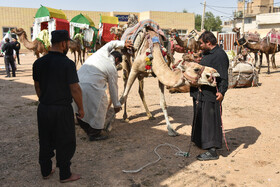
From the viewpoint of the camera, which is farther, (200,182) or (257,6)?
(257,6)

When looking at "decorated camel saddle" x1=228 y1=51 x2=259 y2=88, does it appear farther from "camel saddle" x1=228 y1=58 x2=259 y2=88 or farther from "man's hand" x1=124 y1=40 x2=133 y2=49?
"man's hand" x1=124 y1=40 x2=133 y2=49

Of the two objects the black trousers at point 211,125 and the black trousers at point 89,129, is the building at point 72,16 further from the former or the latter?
the black trousers at point 211,125

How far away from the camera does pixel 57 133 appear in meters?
3.08

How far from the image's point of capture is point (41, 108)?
3.05 meters

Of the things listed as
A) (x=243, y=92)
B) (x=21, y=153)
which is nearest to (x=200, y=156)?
(x=21, y=153)

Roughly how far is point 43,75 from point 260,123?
503 centimetres

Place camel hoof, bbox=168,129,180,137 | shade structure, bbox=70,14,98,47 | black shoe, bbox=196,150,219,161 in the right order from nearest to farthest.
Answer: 1. black shoe, bbox=196,150,219,161
2. camel hoof, bbox=168,129,180,137
3. shade structure, bbox=70,14,98,47

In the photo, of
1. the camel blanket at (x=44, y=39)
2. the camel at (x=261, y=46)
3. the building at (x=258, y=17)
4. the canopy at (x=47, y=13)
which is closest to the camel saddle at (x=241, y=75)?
the camel at (x=261, y=46)

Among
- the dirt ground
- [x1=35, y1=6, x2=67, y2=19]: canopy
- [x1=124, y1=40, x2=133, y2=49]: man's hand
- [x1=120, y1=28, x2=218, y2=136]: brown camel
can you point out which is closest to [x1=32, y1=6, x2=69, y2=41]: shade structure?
[x1=35, y1=6, x2=67, y2=19]: canopy

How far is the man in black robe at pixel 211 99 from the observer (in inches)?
152

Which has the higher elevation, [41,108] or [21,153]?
[41,108]

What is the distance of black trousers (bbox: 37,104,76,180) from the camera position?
3.02 metres

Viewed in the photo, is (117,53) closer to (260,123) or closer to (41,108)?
(41,108)

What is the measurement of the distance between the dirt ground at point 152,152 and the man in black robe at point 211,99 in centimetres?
30
